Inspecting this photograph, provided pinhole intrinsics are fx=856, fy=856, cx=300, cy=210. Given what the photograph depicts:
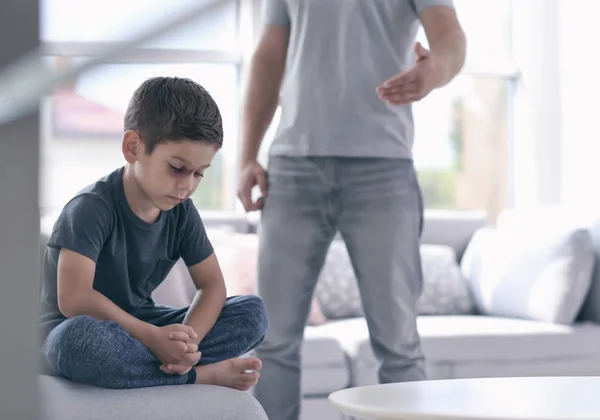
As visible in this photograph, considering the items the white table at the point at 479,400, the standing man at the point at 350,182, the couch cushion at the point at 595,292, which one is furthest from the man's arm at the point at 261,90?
the couch cushion at the point at 595,292

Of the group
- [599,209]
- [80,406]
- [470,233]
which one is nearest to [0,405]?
[80,406]

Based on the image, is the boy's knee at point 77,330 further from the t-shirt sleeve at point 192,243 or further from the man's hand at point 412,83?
the man's hand at point 412,83

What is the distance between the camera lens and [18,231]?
1.30 ft

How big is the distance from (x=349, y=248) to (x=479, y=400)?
2.11 ft

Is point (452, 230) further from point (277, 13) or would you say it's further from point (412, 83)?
point (412, 83)

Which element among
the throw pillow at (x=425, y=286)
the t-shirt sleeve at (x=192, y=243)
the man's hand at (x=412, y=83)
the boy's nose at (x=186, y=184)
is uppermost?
the man's hand at (x=412, y=83)

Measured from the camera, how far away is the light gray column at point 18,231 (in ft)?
1.27

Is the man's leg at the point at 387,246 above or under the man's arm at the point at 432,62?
under

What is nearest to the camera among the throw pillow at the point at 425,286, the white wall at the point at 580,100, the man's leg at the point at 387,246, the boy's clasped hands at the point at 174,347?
the boy's clasped hands at the point at 174,347

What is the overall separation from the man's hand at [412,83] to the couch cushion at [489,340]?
4.22 feet

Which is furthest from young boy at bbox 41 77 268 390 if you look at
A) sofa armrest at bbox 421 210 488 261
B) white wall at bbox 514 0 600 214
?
white wall at bbox 514 0 600 214

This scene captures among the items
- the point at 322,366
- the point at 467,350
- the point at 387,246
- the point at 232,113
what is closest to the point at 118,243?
the point at 387,246

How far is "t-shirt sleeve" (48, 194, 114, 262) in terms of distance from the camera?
57.4 inches

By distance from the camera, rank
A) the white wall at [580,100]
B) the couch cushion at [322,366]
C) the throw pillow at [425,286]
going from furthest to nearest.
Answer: the white wall at [580,100] → the throw pillow at [425,286] → the couch cushion at [322,366]
